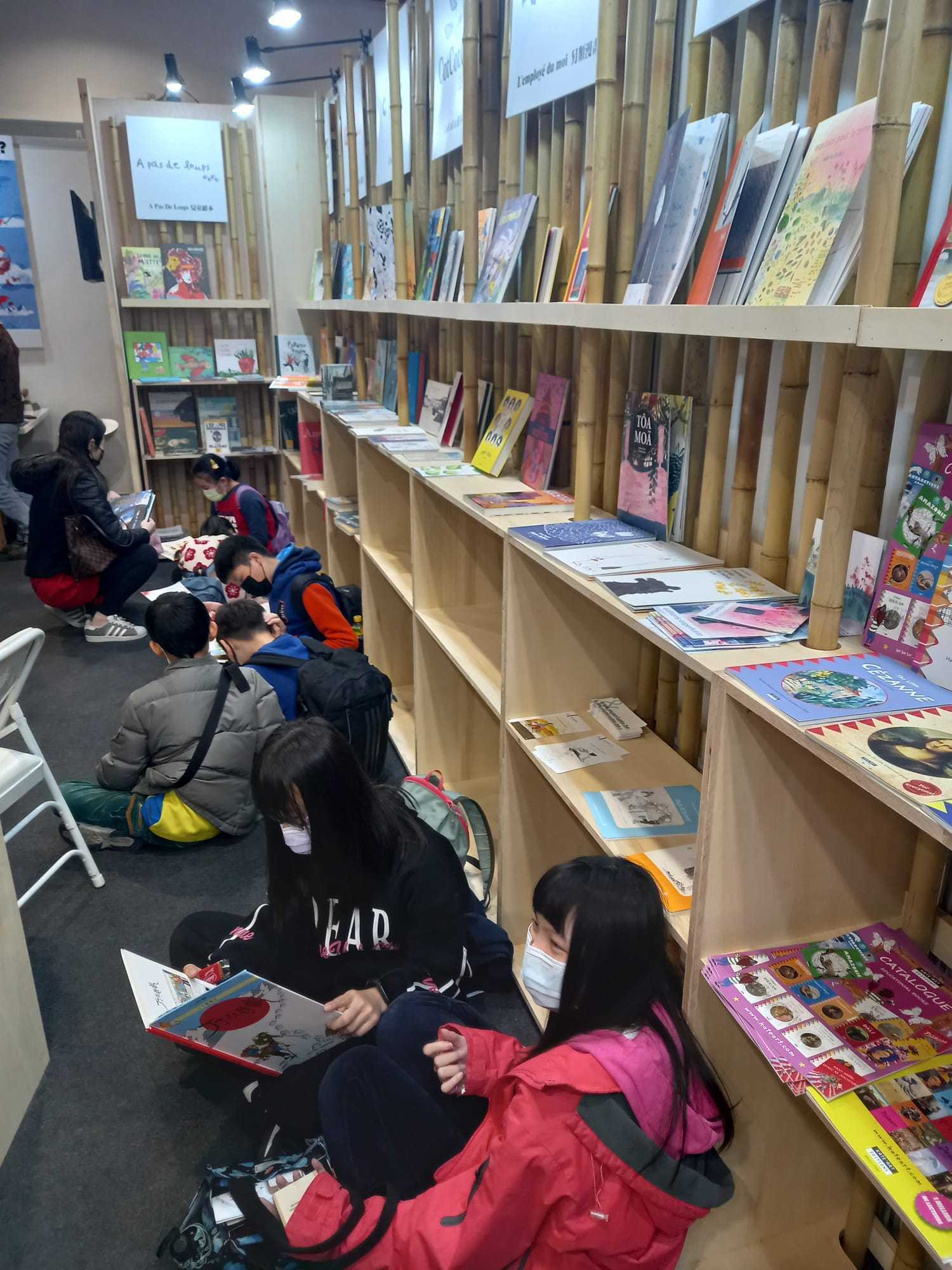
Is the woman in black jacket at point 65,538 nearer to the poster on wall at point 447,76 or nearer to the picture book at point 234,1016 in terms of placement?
the poster on wall at point 447,76

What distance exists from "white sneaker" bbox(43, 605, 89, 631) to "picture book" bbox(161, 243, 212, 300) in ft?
7.21

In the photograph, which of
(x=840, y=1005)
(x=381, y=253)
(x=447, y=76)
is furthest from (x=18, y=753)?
(x=381, y=253)

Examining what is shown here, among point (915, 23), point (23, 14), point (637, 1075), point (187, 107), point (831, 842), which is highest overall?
point (23, 14)

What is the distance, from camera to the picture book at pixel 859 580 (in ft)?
4.30

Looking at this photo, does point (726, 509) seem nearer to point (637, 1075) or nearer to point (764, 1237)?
point (637, 1075)

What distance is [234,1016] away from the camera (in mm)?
1598

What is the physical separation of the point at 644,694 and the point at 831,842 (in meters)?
0.83

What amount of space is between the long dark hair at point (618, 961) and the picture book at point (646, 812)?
0.38m

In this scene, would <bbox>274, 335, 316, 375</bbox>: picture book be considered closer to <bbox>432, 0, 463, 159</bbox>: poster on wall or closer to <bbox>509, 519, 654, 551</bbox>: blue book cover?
<bbox>432, 0, 463, 159</bbox>: poster on wall

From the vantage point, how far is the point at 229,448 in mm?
6105

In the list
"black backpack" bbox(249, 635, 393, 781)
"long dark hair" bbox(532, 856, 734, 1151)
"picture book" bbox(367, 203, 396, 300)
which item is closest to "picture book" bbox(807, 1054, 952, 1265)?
"long dark hair" bbox(532, 856, 734, 1151)

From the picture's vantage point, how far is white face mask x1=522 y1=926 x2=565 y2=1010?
1.30 metres

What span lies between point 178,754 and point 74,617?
8.03 ft

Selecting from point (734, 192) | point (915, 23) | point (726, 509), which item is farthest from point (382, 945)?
point (915, 23)
